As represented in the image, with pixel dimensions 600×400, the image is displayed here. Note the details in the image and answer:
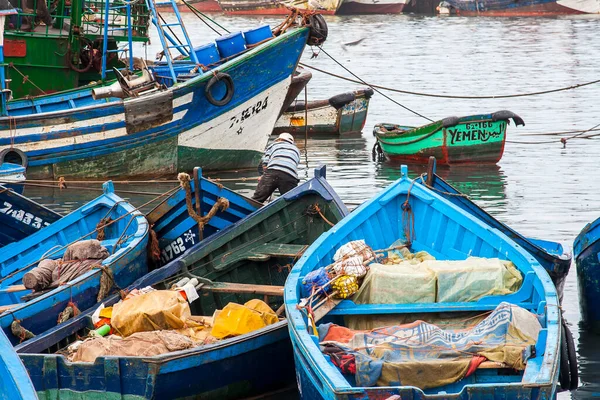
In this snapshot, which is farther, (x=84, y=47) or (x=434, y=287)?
(x=84, y=47)

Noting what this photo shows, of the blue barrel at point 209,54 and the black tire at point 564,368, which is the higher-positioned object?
the blue barrel at point 209,54

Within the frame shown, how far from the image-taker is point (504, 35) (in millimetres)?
50094

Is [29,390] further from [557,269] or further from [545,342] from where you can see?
[557,269]

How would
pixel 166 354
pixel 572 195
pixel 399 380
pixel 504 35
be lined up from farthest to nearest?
1. pixel 504 35
2. pixel 572 195
3. pixel 166 354
4. pixel 399 380

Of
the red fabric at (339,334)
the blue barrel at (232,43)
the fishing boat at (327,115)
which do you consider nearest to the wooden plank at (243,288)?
the red fabric at (339,334)

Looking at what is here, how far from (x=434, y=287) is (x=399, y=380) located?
1535mm

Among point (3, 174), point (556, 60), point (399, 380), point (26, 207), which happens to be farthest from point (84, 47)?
point (556, 60)

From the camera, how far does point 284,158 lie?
38.9ft

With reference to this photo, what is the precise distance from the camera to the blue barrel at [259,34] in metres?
17.8

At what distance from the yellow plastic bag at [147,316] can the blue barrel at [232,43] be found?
10189mm

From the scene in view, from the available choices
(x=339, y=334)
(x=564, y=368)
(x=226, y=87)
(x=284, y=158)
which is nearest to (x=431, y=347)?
(x=339, y=334)

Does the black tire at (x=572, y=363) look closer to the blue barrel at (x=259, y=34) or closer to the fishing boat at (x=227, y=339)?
the fishing boat at (x=227, y=339)

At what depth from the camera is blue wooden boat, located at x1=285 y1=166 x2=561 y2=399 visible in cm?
609

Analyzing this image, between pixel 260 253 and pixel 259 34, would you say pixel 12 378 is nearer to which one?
pixel 260 253
